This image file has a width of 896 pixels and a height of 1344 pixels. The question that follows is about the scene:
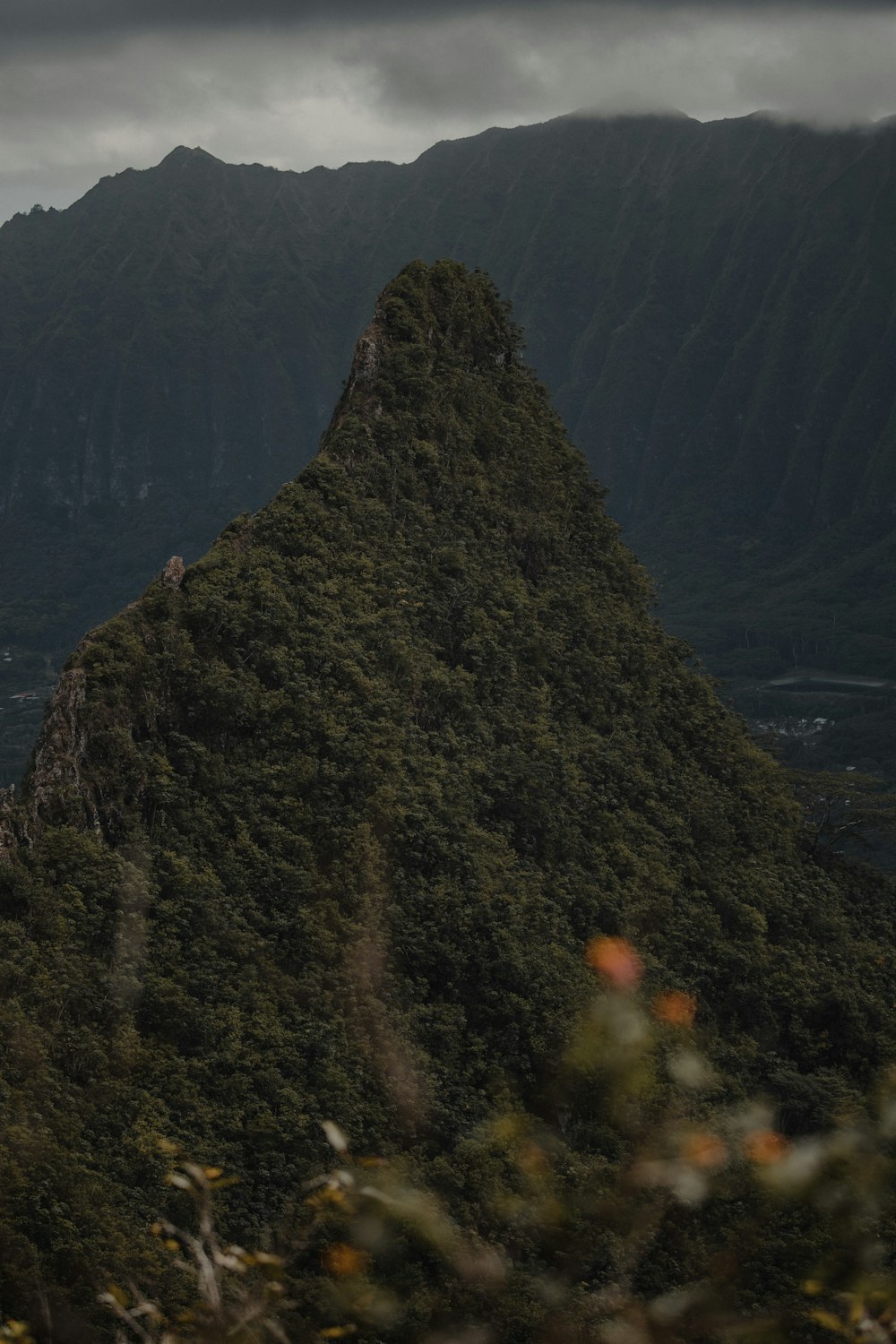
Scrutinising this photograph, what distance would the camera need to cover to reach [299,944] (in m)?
25.9

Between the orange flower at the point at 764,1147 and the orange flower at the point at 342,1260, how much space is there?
25.5 ft

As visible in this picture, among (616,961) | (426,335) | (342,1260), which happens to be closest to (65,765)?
(342,1260)

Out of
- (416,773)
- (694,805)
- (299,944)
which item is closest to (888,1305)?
(299,944)

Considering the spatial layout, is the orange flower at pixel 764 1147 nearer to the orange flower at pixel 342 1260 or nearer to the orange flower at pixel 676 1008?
the orange flower at pixel 676 1008

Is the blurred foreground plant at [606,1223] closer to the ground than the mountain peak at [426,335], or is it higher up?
closer to the ground

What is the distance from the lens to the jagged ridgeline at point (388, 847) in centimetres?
2252

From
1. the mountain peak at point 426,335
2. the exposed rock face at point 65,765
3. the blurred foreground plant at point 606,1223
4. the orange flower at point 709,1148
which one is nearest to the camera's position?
the blurred foreground plant at point 606,1223

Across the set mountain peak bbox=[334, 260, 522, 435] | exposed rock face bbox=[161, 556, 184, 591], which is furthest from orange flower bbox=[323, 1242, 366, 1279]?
mountain peak bbox=[334, 260, 522, 435]

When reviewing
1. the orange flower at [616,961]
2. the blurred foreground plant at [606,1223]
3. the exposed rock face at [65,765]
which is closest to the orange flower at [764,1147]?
the blurred foreground plant at [606,1223]

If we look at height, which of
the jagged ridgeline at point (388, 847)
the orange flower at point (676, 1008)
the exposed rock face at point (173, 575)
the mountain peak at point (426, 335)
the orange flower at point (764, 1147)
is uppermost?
the mountain peak at point (426, 335)

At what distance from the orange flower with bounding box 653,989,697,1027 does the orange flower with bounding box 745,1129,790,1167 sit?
8.93 ft

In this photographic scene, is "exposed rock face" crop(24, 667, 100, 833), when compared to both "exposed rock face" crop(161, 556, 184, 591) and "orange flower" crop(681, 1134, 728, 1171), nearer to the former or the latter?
"exposed rock face" crop(161, 556, 184, 591)

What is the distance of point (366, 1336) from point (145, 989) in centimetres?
617

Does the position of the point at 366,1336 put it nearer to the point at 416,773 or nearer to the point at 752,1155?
the point at 752,1155
